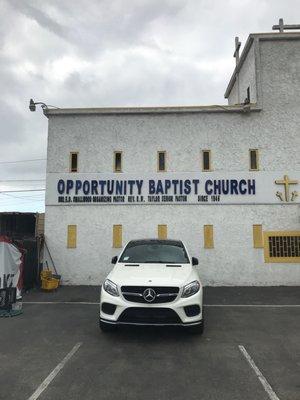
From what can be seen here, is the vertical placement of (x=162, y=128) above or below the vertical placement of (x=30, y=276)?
above

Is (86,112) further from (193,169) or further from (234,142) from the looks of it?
(234,142)

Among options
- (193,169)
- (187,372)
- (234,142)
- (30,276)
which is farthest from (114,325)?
(234,142)

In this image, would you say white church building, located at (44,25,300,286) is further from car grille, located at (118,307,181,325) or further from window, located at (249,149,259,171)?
car grille, located at (118,307,181,325)

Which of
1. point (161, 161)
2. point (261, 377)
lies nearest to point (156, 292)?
point (261, 377)

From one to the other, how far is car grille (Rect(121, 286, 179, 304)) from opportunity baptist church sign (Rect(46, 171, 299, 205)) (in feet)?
26.4

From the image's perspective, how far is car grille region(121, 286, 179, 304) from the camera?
6477mm

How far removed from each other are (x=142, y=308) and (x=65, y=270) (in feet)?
27.8

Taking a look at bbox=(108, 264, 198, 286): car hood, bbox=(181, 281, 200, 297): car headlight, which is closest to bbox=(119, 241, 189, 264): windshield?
bbox=(108, 264, 198, 286): car hood

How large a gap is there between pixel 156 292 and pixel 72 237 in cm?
852

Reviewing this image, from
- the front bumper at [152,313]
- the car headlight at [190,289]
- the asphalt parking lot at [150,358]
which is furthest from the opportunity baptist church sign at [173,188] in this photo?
the front bumper at [152,313]

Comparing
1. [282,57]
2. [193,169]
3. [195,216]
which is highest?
[282,57]

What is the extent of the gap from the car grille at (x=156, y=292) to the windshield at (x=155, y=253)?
4.51 feet

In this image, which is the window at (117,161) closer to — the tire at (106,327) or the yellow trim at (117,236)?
the yellow trim at (117,236)

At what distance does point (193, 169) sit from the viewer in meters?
14.6
